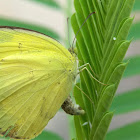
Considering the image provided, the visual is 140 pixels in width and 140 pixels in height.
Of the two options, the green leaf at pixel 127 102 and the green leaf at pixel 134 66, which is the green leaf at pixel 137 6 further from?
the green leaf at pixel 127 102

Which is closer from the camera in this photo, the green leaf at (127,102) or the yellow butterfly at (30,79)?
the yellow butterfly at (30,79)

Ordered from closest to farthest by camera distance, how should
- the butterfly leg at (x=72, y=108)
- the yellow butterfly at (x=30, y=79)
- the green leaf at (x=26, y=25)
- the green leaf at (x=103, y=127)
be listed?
the green leaf at (x=103, y=127) → the butterfly leg at (x=72, y=108) → the yellow butterfly at (x=30, y=79) → the green leaf at (x=26, y=25)

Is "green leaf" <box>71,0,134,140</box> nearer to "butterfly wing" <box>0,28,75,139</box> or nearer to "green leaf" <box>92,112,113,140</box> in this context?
"green leaf" <box>92,112,113,140</box>

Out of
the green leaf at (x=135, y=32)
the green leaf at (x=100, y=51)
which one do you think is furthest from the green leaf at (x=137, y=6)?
the green leaf at (x=100, y=51)

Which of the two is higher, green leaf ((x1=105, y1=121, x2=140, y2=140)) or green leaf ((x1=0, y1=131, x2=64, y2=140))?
green leaf ((x1=0, y1=131, x2=64, y2=140))

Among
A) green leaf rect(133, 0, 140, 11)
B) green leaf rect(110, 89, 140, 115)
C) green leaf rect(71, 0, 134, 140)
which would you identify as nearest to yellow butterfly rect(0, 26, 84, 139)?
green leaf rect(71, 0, 134, 140)

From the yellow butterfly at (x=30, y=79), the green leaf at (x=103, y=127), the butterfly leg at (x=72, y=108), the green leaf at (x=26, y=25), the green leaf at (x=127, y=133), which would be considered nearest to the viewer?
the green leaf at (x=103, y=127)
